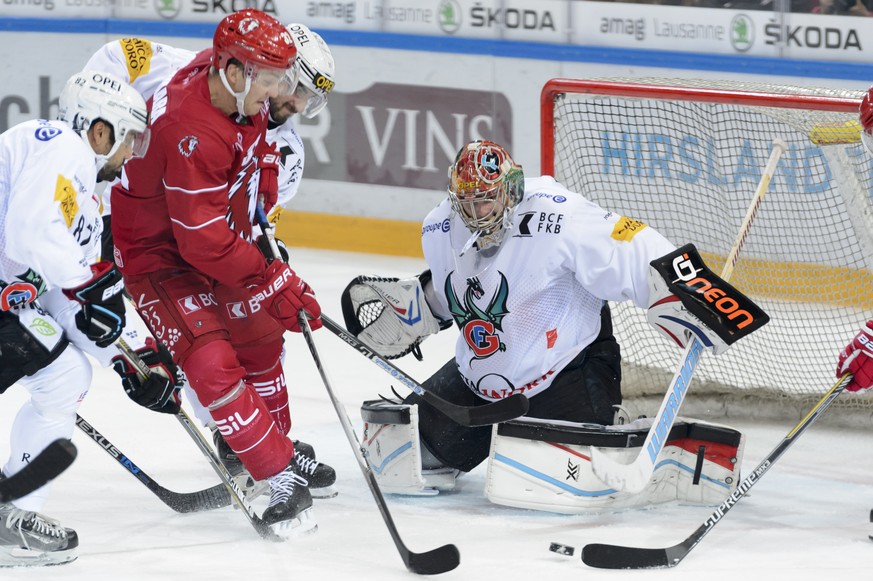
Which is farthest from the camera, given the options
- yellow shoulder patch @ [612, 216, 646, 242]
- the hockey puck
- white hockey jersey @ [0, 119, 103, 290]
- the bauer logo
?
the bauer logo

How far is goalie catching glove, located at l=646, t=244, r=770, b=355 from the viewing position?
3.54 metres

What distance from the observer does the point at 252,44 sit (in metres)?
3.41

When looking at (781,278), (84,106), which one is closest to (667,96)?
(781,278)

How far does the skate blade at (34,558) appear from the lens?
3326 mm

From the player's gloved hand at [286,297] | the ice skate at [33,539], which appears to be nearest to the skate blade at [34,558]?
the ice skate at [33,539]

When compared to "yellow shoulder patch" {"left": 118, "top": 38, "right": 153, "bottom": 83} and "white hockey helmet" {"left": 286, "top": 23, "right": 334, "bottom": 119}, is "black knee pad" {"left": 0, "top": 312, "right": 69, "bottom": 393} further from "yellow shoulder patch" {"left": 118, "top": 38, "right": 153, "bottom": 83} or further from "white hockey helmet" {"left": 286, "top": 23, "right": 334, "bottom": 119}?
"yellow shoulder patch" {"left": 118, "top": 38, "right": 153, "bottom": 83}

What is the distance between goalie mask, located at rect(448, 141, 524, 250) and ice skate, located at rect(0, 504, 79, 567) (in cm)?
118

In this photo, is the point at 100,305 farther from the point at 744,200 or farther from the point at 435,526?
the point at 744,200

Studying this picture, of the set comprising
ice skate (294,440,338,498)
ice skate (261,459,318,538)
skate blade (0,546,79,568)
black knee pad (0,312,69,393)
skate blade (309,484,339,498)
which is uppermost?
black knee pad (0,312,69,393)

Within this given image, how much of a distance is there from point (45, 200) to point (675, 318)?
4.89 ft

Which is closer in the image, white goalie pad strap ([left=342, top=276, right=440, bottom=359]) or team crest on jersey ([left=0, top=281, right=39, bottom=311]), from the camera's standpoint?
team crest on jersey ([left=0, top=281, right=39, bottom=311])

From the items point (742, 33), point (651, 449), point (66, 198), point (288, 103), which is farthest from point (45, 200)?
point (742, 33)

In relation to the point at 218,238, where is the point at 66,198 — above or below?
above

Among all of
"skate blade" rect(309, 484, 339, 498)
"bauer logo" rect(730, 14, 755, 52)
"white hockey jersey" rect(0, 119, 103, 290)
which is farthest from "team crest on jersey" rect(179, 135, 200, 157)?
"bauer logo" rect(730, 14, 755, 52)
